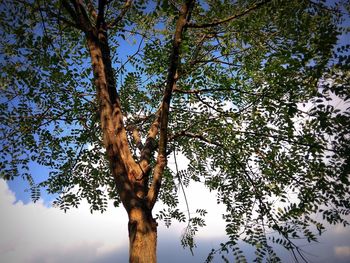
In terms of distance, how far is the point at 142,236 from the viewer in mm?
4184

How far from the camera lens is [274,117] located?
226 inches

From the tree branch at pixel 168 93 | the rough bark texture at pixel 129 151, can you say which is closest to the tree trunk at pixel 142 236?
the rough bark texture at pixel 129 151

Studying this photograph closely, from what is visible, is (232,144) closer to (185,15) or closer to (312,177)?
(312,177)

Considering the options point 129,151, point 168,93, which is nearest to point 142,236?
point 129,151

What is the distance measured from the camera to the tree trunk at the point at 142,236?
13.2 feet

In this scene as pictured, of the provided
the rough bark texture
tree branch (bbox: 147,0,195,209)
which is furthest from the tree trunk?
tree branch (bbox: 147,0,195,209)

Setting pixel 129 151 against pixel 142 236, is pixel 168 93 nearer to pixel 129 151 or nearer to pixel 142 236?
pixel 129 151

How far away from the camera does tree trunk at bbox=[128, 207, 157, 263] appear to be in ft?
13.2

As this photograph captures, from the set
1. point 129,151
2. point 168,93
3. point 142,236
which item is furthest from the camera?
point 129,151

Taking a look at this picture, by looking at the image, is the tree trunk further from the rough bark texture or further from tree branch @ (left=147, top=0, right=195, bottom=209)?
tree branch @ (left=147, top=0, right=195, bottom=209)

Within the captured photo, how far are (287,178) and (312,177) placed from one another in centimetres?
71

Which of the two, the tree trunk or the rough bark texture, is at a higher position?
the rough bark texture

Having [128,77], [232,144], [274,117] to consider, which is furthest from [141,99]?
[274,117]

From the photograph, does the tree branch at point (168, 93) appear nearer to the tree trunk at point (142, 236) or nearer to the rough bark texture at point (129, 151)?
the rough bark texture at point (129, 151)
